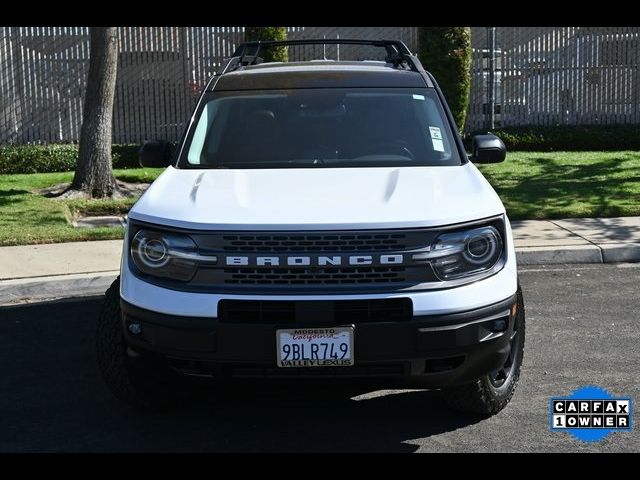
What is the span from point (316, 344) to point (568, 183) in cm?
914

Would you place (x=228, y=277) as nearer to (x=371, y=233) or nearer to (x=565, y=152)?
(x=371, y=233)

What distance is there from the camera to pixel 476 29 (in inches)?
759

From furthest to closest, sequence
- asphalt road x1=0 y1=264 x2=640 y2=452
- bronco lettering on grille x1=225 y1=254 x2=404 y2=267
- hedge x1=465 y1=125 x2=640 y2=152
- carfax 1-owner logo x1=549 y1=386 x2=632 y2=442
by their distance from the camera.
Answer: hedge x1=465 y1=125 x2=640 y2=152 → carfax 1-owner logo x1=549 y1=386 x2=632 y2=442 → asphalt road x1=0 y1=264 x2=640 y2=452 → bronco lettering on grille x1=225 y1=254 x2=404 y2=267

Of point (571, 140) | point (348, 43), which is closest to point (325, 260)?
point (348, 43)

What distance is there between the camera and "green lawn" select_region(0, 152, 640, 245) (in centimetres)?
1040

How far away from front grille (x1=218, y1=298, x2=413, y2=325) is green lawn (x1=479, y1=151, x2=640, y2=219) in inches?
263

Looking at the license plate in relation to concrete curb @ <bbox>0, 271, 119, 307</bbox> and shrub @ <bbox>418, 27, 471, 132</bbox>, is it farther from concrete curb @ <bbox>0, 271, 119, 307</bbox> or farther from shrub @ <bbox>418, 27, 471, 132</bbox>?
shrub @ <bbox>418, 27, 471, 132</bbox>

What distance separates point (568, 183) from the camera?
13.0m

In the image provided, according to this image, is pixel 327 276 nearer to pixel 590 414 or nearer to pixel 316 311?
pixel 316 311

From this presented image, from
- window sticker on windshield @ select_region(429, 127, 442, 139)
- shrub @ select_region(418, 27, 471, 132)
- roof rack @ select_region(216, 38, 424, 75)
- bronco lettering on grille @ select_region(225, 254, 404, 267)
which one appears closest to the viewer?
bronco lettering on grille @ select_region(225, 254, 404, 267)

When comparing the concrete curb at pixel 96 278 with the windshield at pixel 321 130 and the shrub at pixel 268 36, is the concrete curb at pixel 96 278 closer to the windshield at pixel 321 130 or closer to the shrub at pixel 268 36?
the windshield at pixel 321 130

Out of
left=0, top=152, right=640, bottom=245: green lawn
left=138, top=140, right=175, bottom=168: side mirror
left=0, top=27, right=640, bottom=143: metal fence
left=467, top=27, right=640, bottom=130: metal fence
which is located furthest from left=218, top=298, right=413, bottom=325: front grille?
left=467, top=27, right=640, bottom=130: metal fence

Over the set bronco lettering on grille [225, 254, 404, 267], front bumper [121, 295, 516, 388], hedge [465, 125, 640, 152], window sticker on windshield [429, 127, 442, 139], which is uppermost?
window sticker on windshield [429, 127, 442, 139]

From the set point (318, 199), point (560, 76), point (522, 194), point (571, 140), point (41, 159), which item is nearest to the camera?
point (318, 199)
